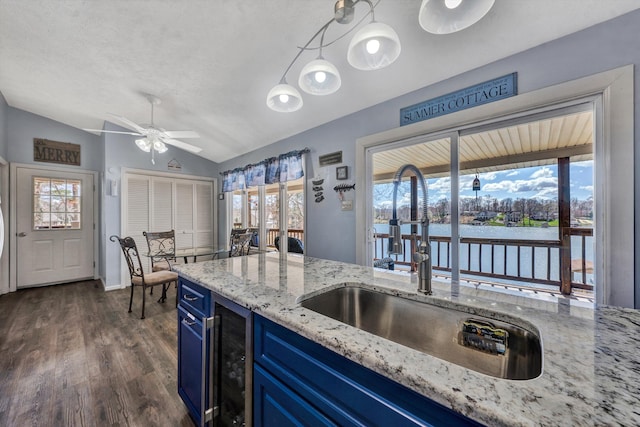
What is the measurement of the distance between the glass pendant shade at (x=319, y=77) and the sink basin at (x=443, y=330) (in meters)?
1.18

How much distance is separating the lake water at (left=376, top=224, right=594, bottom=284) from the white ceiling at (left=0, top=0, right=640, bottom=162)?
4.26 ft

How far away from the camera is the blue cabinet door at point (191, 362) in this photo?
56.9 inches

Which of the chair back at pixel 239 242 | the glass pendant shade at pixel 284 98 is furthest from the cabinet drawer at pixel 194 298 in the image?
the chair back at pixel 239 242

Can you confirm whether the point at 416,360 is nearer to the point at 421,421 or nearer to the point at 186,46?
the point at 421,421

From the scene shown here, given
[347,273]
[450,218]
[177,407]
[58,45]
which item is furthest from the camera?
[58,45]

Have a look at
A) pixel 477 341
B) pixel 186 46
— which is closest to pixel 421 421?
pixel 477 341

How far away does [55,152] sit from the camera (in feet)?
15.0

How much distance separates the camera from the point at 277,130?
362cm

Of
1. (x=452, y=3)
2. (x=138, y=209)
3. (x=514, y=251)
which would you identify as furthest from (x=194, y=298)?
(x=138, y=209)

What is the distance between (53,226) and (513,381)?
655cm

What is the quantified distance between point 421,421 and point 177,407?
188 centimetres

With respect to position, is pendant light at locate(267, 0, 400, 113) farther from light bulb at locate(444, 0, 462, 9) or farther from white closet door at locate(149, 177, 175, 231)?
white closet door at locate(149, 177, 175, 231)

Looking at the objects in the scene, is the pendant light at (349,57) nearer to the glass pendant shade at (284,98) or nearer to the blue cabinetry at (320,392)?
the glass pendant shade at (284,98)

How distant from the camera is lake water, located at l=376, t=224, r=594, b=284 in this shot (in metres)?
1.87
